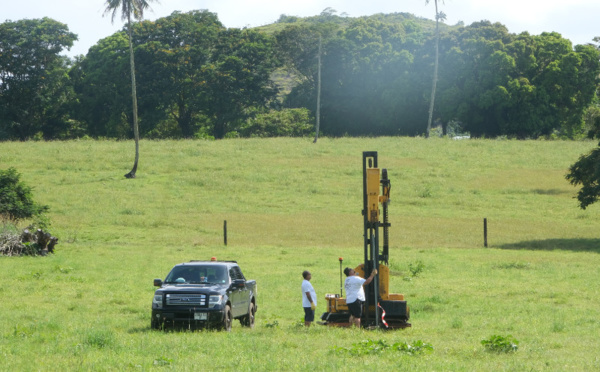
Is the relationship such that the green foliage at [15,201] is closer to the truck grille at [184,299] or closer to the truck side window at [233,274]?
the truck side window at [233,274]

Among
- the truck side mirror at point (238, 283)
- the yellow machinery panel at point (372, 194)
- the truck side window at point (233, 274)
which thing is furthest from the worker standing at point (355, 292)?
the truck side window at point (233, 274)

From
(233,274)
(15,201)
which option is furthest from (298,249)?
(233,274)

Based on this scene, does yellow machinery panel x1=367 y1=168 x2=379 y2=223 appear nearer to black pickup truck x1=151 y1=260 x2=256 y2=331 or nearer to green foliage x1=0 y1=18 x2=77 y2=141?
black pickup truck x1=151 y1=260 x2=256 y2=331

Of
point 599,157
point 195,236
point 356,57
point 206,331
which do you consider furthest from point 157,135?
point 206,331

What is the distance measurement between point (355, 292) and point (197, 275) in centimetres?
406

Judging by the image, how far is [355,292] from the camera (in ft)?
50.9

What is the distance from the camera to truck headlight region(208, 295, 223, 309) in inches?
614

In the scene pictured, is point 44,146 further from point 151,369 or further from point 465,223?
point 151,369

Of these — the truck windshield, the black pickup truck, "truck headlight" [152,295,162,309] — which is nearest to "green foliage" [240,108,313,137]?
the truck windshield

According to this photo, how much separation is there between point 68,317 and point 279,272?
1088 centimetres

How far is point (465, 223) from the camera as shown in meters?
44.4

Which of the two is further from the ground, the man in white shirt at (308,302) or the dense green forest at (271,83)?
the dense green forest at (271,83)

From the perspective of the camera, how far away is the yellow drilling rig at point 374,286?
15.6 meters

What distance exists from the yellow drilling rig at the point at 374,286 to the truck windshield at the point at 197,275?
2746 mm
